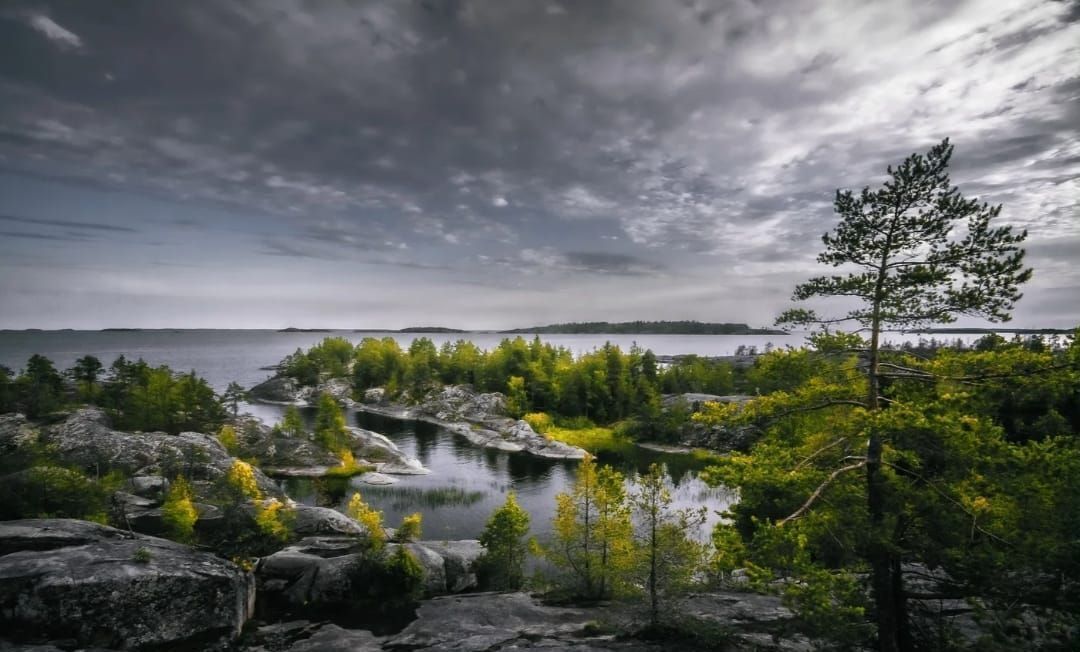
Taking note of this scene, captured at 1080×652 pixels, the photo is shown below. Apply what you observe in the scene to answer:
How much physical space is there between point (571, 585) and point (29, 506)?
29.7 m

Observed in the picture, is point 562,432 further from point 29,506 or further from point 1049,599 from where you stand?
point 1049,599

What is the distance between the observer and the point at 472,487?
165 ft

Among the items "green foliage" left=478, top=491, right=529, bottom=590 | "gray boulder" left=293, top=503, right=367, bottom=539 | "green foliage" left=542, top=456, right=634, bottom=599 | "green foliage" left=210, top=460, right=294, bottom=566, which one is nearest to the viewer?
"green foliage" left=542, top=456, right=634, bottom=599

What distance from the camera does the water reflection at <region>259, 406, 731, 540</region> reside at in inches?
1633

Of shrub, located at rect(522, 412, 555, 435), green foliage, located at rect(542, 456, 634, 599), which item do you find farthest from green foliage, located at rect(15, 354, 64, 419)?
green foliage, located at rect(542, 456, 634, 599)

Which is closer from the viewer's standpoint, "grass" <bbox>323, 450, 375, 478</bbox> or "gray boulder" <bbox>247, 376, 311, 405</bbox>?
"grass" <bbox>323, 450, 375, 478</bbox>

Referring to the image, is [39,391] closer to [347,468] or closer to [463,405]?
[347,468]

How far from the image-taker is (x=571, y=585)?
89.3 ft

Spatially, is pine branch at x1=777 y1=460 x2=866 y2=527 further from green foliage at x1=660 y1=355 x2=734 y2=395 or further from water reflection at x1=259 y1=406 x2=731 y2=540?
green foliage at x1=660 y1=355 x2=734 y2=395

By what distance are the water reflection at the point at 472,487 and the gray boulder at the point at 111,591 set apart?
1855 cm

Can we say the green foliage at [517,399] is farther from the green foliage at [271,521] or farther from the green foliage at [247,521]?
the green foliage at [271,521]

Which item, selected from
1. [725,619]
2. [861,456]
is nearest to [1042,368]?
[861,456]

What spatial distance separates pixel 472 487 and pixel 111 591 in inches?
1357

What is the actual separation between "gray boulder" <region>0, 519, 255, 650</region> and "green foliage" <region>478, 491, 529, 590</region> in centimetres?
1263
